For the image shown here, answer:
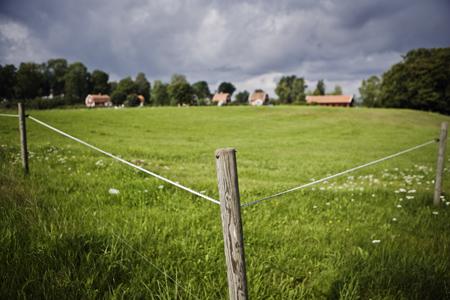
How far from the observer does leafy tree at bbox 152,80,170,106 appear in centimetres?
11506

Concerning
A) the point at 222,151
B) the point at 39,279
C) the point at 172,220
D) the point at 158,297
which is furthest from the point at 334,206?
the point at 39,279

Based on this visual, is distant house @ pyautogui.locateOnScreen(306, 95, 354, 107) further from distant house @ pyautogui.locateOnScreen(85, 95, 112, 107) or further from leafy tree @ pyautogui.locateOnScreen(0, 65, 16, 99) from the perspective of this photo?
leafy tree @ pyautogui.locateOnScreen(0, 65, 16, 99)

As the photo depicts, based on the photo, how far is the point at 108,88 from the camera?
126000 mm

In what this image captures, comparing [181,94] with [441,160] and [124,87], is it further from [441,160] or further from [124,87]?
[441,160]

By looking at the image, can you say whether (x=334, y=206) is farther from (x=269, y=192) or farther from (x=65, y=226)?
(x=65, y=226)

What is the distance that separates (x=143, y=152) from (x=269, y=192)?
28.4ft

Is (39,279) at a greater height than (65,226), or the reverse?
(65,226)

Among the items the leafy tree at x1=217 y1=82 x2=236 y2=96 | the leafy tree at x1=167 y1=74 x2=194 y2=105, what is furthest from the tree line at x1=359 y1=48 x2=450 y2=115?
the leafy tree at x1=217 y1=82 x2=236 y2=96

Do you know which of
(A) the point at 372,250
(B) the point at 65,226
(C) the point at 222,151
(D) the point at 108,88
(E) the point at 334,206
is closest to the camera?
(C) the point at 222,151

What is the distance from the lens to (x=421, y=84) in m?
71.1

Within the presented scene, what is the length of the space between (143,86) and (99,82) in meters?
21.2

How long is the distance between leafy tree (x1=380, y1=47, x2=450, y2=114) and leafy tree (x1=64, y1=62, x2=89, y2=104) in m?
108

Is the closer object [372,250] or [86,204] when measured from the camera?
[372,250]

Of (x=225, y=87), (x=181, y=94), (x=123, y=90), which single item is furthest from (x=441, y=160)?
(x=225, y=87)
